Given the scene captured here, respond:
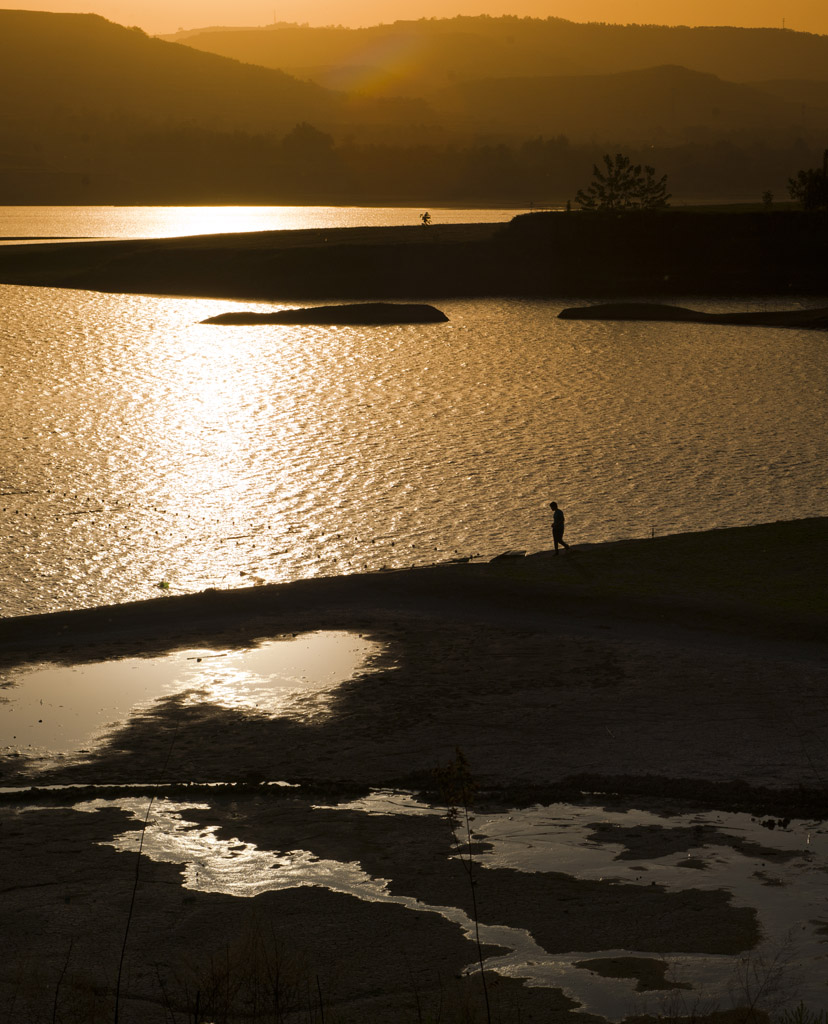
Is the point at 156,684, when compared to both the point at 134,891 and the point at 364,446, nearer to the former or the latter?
the point at 134,891

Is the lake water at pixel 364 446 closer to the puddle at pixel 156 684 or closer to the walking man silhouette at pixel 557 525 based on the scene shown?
the walking man silhouette at pixel 557 525

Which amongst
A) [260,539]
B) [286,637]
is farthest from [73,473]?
[286,637]

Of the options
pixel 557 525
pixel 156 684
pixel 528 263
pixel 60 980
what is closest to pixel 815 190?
pixel 528 263

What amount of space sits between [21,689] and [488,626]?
890cm

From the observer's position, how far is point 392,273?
102 m

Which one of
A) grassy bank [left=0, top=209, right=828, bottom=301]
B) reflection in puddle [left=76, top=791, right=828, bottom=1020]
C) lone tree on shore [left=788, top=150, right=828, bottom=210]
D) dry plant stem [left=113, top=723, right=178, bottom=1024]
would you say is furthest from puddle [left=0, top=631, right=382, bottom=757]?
lone tree on shore [left=788, top=150, right=828, bottom=210]

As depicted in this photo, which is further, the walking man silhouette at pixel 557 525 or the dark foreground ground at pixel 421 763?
the walking man silhouette at pixel 557 525

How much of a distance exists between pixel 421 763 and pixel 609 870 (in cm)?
411

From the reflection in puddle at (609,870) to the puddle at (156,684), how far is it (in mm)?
3382

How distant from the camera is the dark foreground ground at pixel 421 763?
12.8 m

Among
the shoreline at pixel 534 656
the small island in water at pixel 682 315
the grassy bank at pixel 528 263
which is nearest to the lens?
the shoreline at pixel 534 656

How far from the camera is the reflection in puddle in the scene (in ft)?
41.2

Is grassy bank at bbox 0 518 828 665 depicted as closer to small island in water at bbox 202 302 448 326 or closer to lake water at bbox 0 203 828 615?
lake water at bbox 0 203 828 615

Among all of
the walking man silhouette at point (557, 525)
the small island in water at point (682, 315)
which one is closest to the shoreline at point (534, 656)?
the walking man silhouette at point (557, 525)
